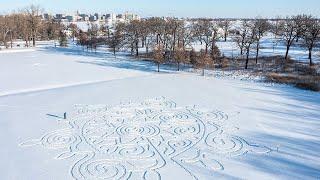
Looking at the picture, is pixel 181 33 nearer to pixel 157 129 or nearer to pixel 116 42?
pixel 116 42

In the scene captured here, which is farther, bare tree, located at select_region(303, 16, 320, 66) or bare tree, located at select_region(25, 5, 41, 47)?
bare tree, located at select_region(25, 5, 41, 47)

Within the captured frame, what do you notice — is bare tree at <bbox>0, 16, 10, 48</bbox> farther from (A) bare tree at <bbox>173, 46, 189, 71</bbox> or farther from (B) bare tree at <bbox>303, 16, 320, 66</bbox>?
(B) bare tree at <bbox>303, 16, 320, 66</bbox>

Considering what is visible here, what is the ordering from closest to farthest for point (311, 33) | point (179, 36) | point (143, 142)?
point (143, 142) < point (311, 33) < point (179, 36)

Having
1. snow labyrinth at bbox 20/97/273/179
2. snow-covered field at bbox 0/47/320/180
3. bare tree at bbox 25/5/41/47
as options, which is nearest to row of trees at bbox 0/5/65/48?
bare tree at bbox 25/5/41/47

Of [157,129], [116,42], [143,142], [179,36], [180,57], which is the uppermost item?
[179,36]

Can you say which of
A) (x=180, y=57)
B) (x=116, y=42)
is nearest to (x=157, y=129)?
(x=180, y=57)

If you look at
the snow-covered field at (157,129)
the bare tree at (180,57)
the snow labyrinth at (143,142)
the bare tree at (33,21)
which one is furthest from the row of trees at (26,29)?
the snow labyrinth at (143,142)
